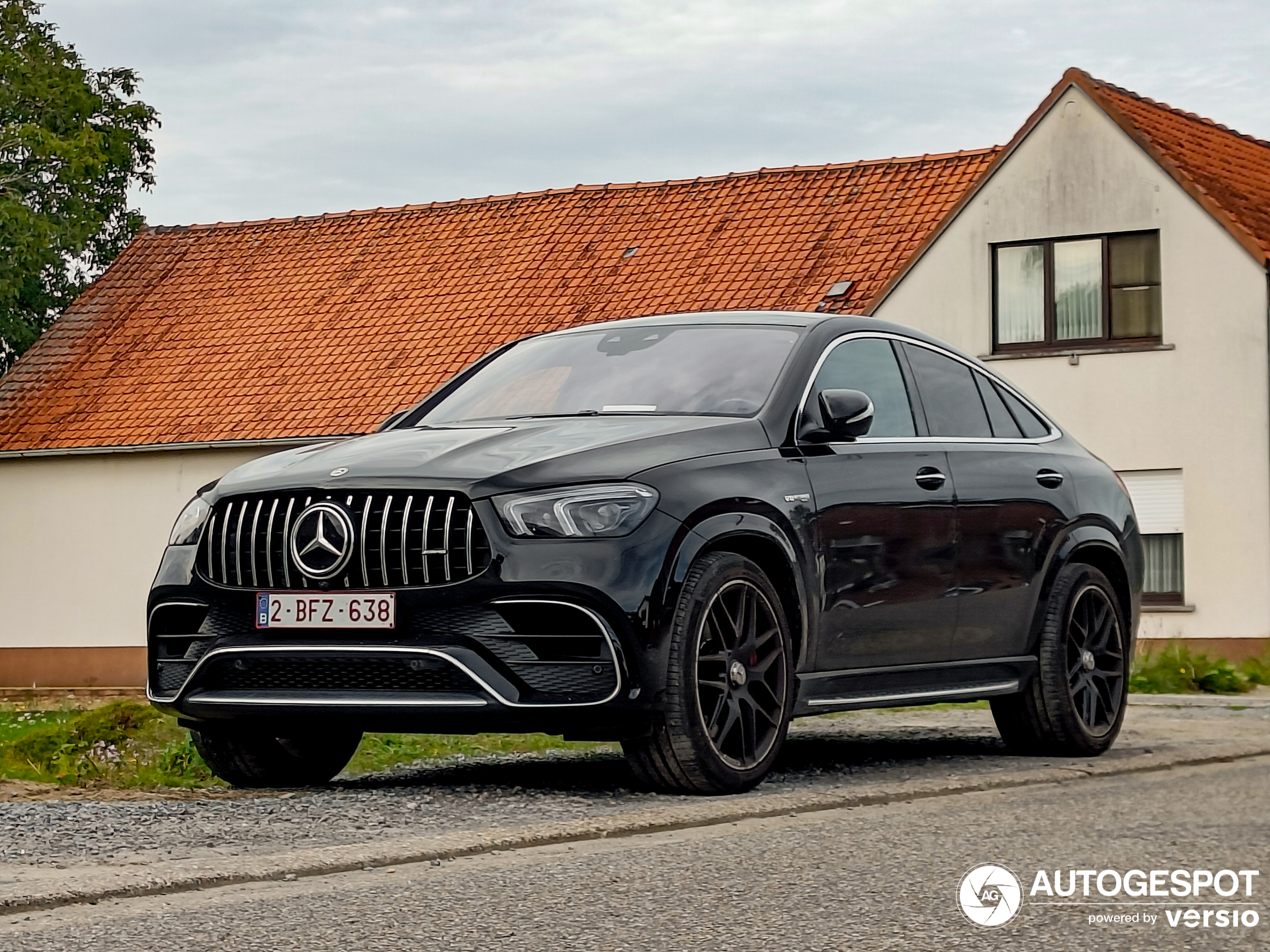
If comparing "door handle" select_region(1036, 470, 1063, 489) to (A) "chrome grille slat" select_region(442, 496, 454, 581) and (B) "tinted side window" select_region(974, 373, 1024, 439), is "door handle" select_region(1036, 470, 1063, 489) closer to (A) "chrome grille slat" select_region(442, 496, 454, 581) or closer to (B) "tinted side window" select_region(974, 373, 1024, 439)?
(B) "tinted side window" select_region(974, 373, 1024, 439)

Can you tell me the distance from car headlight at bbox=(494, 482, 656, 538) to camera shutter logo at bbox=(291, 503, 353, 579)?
58 cm

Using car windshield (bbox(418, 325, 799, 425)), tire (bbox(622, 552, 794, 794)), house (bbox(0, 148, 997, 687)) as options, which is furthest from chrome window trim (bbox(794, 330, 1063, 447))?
house (bbox(0, 148, 997, 687))

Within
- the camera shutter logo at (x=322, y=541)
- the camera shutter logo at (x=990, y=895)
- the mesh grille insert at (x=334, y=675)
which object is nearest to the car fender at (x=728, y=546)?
the mesh grille insert at (x=334, y=675)

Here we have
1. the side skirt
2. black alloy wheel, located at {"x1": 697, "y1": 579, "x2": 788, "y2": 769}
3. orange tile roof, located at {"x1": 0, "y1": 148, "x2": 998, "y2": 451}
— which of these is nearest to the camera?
black alloy wheel, located at {"x1": 697, "y1": 579, "x2": 788, "y2": 769}

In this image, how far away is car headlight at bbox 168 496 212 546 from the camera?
8422mm

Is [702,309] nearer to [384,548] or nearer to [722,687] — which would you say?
[722,687]

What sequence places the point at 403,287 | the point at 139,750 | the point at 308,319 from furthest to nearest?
the point at 308,319, the point at 403,287, the point at 139,750

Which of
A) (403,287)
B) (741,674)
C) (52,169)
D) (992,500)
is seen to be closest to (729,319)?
(992,500)

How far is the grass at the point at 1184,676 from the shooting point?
18.2 metres

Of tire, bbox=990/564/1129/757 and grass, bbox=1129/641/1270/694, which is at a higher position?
tire, bbox=990/564/1129/757

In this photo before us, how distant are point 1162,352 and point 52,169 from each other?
69.3 ft

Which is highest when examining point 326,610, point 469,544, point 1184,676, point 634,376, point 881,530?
point 634,376

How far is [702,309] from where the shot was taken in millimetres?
30234

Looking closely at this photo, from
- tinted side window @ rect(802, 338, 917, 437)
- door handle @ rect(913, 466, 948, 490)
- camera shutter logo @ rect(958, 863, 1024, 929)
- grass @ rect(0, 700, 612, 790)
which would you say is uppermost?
tinted side window @ rect(802, 338, 917, 437)
